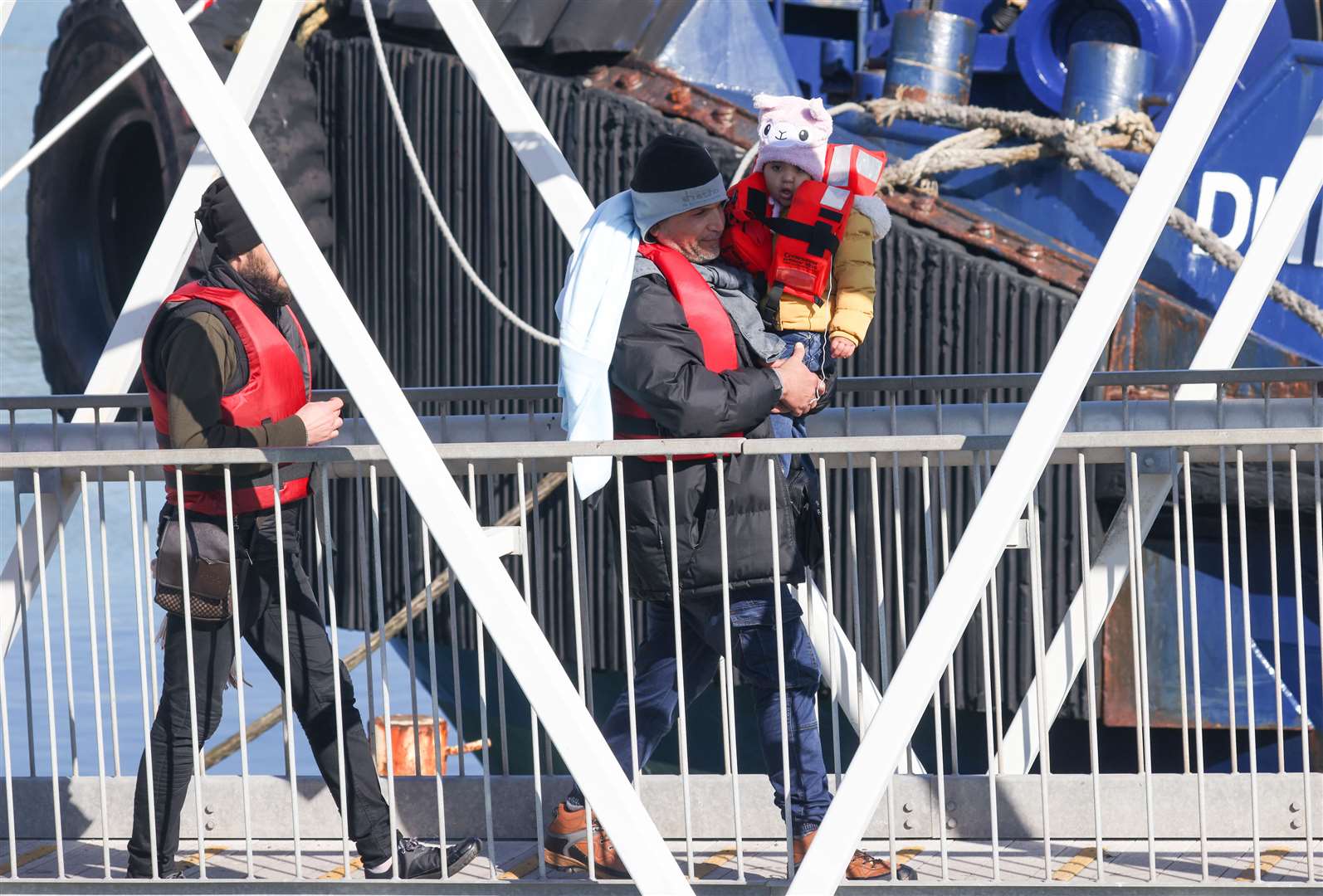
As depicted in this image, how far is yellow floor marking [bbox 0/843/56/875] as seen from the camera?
420cm

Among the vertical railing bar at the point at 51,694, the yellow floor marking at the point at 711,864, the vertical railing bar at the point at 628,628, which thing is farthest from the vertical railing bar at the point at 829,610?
the vertical railing bar at the point at 51,694

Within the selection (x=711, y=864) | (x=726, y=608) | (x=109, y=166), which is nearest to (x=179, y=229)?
(x=726, y=608)

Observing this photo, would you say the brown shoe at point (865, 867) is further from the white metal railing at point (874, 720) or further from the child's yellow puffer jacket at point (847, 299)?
the child's yellow puffer jacket at point (847, 299)

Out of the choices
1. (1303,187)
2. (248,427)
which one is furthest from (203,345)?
(1303,187)

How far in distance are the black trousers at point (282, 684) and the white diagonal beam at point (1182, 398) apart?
162 centimetres

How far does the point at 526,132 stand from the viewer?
5.12 meters

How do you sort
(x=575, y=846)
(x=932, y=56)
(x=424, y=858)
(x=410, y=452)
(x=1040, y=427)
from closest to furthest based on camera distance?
(x=1040, y=427), (x=410, y=452), (x=424, y=858), (x=575, y=846), (x=932, y=56)

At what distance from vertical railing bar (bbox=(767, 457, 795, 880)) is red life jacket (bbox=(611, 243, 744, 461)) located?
0.17 meters

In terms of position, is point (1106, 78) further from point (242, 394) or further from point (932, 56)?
point (242, 394)

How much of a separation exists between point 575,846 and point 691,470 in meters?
0.95

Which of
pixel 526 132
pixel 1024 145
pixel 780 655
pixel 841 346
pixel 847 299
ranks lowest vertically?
pixel 780 655

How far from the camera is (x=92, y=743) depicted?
34.6ft

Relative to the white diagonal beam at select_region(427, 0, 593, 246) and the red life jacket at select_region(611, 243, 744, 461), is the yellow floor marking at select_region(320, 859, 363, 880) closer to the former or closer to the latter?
the red life jacket at select_region(611, 243, 744, 461)

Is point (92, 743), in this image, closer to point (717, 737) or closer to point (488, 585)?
point (717, 737)
